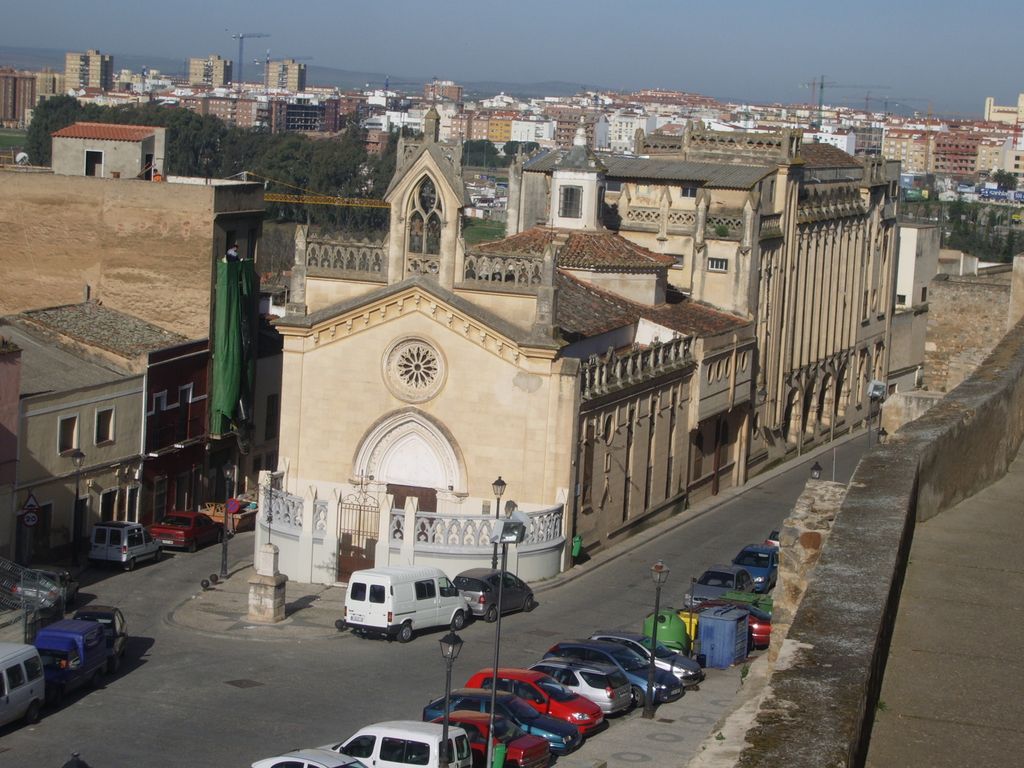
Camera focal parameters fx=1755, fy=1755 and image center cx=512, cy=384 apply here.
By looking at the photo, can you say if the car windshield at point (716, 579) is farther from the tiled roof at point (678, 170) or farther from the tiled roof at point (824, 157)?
the tiled roof at point (824, 157)

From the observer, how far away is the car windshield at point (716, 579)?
3825cm

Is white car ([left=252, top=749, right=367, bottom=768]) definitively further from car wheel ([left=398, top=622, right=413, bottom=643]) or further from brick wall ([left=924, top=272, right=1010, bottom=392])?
brick wall ([left=924, top=272, right=1010, bottom=392])

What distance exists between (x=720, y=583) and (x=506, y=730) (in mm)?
12748

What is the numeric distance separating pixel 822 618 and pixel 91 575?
34343 millimetres

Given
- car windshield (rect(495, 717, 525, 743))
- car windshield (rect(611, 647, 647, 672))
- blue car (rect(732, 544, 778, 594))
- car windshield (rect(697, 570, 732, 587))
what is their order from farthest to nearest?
blue car (rect(732, 544, 778, 594))
car windshield (rect(697, 570, 732, 587))
car windshield (rect(611, 647, 647, 672))
car windshield (rect(495, 717, 525, 743))

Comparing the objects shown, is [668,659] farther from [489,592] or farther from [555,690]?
[489,592]

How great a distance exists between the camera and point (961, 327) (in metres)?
35.1

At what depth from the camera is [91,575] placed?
41312 millimetres

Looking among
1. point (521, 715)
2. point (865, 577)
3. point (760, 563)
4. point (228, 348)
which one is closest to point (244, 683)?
point (521, 715)

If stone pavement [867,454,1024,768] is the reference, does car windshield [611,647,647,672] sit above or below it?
below

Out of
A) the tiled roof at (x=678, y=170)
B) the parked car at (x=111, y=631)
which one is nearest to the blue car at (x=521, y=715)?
the parked car at (x=111, y=631)

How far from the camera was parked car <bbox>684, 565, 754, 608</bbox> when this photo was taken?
124 ft

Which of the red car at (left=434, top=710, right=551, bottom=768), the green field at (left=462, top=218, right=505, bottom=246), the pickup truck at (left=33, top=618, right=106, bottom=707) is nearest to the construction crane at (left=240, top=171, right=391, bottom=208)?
the green field at (left=462, top=218, right=505, bottom=246)

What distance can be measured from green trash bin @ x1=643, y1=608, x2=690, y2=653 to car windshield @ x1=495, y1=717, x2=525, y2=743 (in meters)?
6.94
